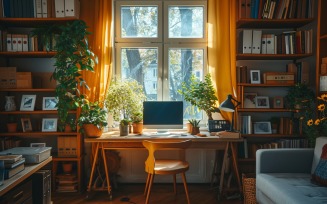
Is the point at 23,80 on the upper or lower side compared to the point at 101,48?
lower

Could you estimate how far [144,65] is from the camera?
3.87m

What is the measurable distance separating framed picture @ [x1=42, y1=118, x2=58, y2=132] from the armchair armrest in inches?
98.6

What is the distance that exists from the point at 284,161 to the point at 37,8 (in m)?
3.33

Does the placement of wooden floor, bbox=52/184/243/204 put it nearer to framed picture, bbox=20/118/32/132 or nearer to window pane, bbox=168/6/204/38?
framed picture, bbox=20/118/32/132

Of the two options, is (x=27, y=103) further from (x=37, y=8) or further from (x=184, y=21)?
(x=184, y=21)

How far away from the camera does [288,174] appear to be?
8.49 feet

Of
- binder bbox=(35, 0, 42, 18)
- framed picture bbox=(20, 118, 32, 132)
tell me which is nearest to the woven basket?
framed picture bbox=(20, 118, 32, 132)

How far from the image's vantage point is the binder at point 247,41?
3.42m

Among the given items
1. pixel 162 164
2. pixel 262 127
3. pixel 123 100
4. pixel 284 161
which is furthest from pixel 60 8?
pixel 284 161

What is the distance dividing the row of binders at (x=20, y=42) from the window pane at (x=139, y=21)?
1.04 meters

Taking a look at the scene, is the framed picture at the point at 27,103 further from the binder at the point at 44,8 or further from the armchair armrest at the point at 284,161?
the armchair armrest at the point at 284,161

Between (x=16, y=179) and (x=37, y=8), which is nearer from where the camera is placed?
(x=16, y=179)

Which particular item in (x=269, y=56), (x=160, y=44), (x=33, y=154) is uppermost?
(x=160, y=44)

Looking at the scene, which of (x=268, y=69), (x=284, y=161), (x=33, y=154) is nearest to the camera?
(x=33, y=154)
